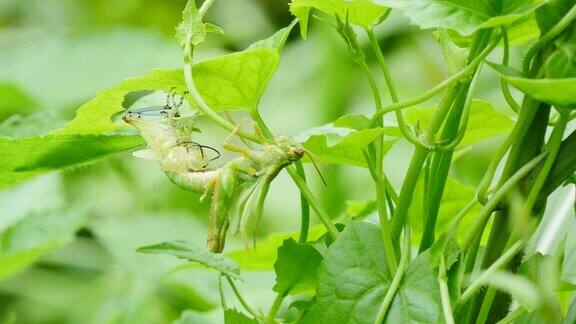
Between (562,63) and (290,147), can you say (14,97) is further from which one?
(562,63)

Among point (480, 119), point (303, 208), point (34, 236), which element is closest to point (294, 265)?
point (303, 208)

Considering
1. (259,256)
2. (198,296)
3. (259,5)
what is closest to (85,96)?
(259,5)

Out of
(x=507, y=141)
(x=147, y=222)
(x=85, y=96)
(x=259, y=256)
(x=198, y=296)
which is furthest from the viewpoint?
(x=85, y=96)

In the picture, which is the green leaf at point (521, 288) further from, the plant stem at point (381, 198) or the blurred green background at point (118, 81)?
the blurred green background at point (118, 81)

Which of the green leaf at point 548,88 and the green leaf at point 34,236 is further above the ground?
the green leaf at point 34,236

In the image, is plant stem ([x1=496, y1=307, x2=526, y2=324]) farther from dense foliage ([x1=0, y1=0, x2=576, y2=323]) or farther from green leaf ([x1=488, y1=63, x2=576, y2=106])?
green leaf ([x1=488, y1=63, x2=576, y2=106])

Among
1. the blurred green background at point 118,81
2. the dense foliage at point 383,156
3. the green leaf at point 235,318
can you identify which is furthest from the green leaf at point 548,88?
the blurred green background at point 118,81

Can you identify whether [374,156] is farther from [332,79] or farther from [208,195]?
[332,79]
